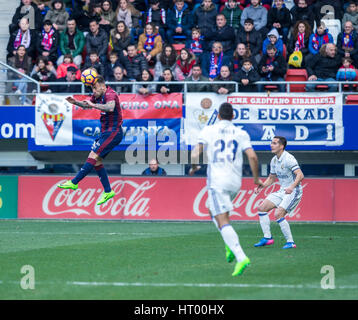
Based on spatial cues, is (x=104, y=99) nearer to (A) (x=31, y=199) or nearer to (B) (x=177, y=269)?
(B) (x=177, y=269)

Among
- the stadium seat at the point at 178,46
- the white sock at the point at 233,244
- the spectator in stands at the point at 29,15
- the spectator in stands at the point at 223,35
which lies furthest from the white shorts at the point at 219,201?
the spectator in stands at the point at 29,15

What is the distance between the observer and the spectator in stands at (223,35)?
846 inches

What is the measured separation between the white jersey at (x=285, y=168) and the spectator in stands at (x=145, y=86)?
6.81 metres

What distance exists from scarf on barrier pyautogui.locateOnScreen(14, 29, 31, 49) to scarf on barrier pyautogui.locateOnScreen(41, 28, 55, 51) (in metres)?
0.50

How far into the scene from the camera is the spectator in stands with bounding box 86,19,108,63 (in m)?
21.8

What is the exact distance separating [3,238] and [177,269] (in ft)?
18.0

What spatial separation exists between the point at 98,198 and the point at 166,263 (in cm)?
899

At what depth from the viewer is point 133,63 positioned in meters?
21.1

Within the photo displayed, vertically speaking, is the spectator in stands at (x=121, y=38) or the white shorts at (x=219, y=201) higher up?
the spectator in stands at (x=121, y=38)

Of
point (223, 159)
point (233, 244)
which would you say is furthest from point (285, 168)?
point (233, 244)

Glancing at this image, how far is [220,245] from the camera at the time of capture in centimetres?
1382

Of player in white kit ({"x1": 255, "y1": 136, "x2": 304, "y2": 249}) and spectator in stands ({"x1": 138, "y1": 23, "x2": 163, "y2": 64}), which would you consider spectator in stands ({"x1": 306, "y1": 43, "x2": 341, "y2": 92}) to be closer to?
spectator in stands ({"x1": 138, "y1": 23, "x2": 163, "y2": 64})

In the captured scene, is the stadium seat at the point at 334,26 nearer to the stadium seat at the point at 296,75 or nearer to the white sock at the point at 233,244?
the stadium seat at the point at 296,75

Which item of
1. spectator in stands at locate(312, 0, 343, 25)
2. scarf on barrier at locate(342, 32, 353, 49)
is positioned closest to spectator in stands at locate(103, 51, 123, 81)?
spectator in stands at locate(312, 0, 343, 25)
